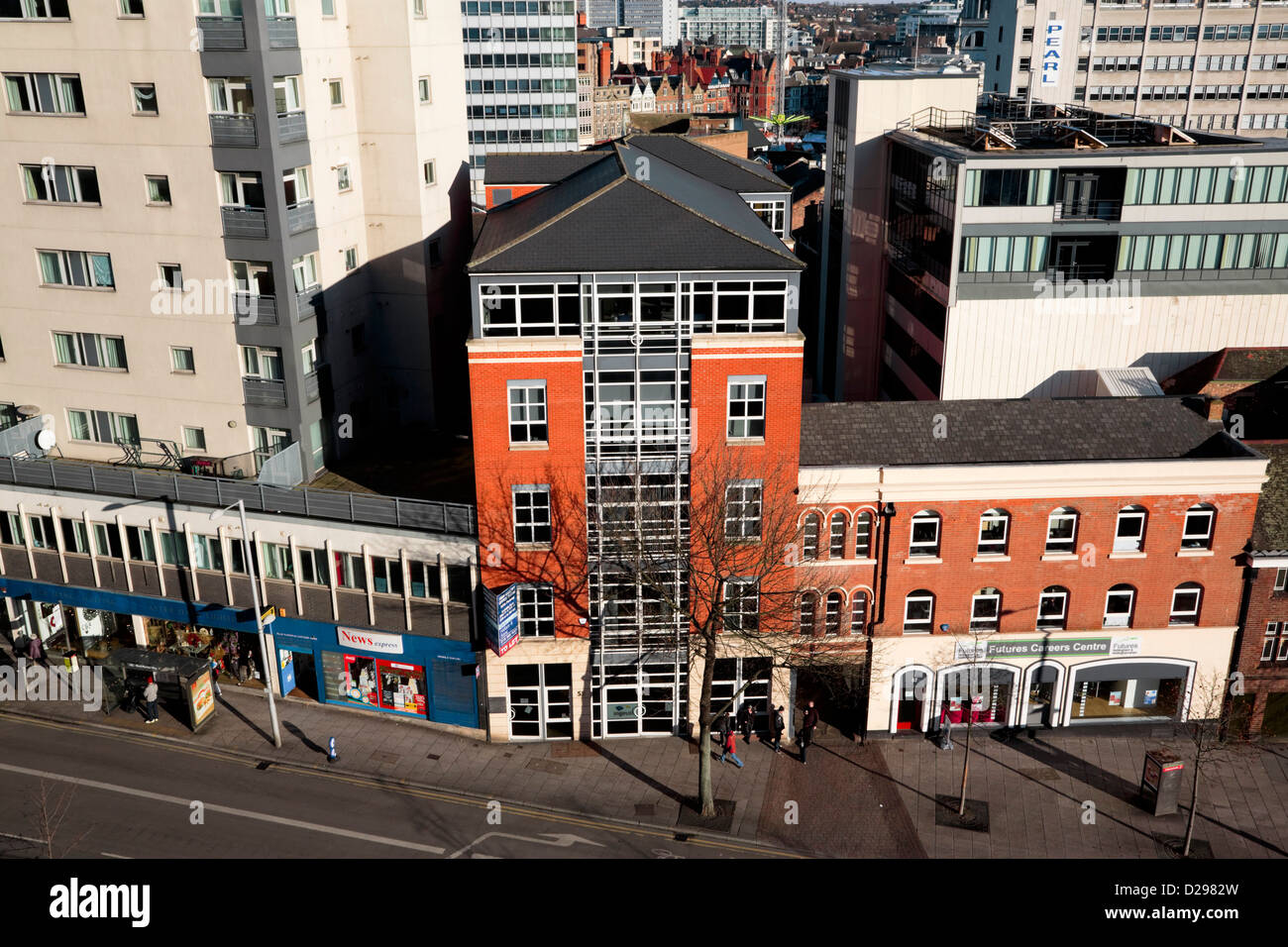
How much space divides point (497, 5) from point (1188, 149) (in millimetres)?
78027

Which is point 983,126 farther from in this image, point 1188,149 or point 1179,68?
point 1179,68

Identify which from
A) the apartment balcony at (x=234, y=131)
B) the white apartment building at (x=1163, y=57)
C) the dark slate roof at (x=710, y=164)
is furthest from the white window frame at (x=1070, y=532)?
the white apartment building at (x=1163, y=57)

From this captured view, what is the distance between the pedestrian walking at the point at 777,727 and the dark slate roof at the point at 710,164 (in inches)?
861

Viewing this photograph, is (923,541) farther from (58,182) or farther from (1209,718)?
(58,182)

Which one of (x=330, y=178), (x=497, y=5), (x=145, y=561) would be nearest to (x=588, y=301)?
(x=330, y=178)

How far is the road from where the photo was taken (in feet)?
106

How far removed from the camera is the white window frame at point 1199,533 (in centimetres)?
3597

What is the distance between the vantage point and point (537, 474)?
34750 mm

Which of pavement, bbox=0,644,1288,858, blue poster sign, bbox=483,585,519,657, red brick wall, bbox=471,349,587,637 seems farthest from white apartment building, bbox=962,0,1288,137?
blue poster sign, bbox=483,585,519,657

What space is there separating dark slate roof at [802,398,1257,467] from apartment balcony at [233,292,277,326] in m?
20.4

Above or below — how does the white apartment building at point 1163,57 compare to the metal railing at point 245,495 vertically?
above

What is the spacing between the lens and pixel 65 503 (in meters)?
40.4

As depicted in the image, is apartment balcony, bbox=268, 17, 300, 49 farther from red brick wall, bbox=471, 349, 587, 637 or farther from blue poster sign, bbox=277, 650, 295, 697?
blue poster sign, bbox=277, 650, 295, 697

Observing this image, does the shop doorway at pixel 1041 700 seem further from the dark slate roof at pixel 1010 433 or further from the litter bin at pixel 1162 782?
the dark slate roof at pixel 1010 433
